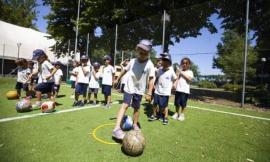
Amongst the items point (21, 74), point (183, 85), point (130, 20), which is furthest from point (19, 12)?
point (183, 85)

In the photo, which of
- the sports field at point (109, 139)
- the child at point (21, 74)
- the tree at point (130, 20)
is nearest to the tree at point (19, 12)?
the tree at point (130, 20)

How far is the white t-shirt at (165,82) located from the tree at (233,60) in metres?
7.15

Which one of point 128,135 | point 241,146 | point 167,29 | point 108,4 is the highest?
point 108,4

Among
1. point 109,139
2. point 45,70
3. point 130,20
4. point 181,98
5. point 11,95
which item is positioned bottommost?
point 109,139

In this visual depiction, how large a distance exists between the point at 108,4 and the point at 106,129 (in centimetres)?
1686

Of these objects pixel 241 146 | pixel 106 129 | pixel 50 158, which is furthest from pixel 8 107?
pixel 241 146

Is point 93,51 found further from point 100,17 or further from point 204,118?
point 204,118

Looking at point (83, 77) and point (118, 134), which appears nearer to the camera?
point (118, 134)

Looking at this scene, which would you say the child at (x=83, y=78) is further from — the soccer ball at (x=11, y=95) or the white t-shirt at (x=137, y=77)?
the white t-shirt at (x=137, y=77)

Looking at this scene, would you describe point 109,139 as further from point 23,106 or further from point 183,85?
point 23,106

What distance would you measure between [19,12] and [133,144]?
217ft

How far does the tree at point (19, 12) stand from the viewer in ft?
181

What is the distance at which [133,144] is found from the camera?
3887 mm

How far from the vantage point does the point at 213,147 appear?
4.57m
